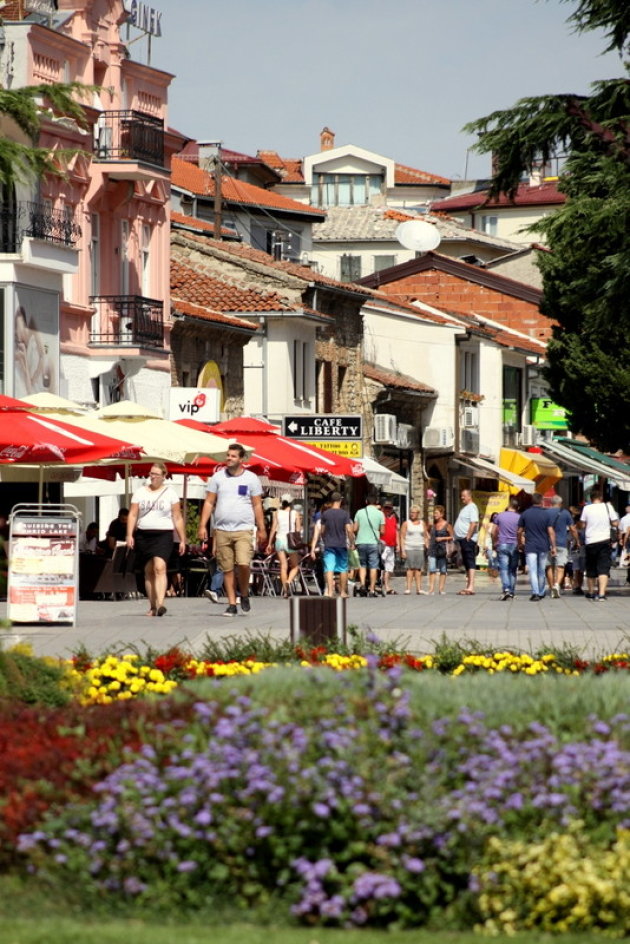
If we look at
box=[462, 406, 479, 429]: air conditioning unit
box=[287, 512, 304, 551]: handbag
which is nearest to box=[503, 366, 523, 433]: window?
box=[462, 406, 479, 429]: air conditioning unit

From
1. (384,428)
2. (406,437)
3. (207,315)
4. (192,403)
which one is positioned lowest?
(192,403)

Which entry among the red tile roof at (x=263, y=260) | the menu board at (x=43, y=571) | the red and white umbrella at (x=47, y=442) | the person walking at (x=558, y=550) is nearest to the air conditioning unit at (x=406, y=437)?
the red tile roof at (x=263, y=260)

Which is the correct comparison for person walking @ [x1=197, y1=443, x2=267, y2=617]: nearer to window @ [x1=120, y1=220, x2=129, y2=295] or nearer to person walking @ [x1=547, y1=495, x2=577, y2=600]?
person walking @ [x1=547, y1=495, x2=577, y2=600]

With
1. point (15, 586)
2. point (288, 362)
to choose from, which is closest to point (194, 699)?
point (15, 586)

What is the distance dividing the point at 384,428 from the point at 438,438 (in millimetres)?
4463

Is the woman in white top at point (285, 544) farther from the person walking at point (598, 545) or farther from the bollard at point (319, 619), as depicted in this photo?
the bollard at point (319, 619)

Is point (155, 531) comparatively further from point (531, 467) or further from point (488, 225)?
point (488, 225)

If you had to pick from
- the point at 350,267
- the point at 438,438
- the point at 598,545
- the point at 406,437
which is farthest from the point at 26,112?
the point at 350,267

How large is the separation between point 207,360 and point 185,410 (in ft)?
15.8

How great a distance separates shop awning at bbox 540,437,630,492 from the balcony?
100 feet

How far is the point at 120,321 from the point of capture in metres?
38.6

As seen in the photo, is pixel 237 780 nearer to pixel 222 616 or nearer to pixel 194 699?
pixel 194 699

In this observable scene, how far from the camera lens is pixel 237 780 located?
682 centimetres

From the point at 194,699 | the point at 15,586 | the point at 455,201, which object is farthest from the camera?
the point at 455,201
